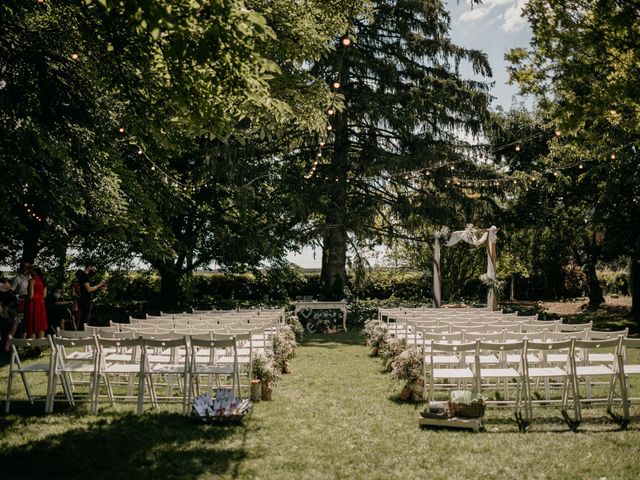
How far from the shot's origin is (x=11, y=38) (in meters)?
8.70

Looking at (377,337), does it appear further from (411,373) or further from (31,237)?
(31,237)

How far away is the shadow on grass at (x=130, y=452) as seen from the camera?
183 inches

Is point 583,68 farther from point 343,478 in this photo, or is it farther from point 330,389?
point 343,478

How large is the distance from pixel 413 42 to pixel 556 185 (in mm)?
6984

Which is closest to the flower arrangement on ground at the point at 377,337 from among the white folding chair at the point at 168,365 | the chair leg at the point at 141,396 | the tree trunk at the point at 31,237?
the white folding chair at the point at 168,365

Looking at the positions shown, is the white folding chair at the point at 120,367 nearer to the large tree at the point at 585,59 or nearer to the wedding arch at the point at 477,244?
the large tree at the point at 585,59

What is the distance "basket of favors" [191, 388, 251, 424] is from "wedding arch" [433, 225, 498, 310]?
33.2 feet

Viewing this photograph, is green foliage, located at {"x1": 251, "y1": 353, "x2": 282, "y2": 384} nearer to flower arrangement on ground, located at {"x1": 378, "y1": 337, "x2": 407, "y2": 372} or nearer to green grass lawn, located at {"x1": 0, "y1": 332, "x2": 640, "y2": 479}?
green grass lawn, located at {"x1": 0, "y1": 332, "x2": 640, "y2": 479}

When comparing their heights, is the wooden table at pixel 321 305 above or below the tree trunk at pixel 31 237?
below

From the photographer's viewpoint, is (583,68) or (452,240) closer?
(583,68)

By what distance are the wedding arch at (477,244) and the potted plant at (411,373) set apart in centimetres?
812

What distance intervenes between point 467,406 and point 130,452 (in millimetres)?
3304

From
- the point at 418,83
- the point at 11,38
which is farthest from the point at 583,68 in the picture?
the point at 418,83

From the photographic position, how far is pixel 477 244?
16.7 m
